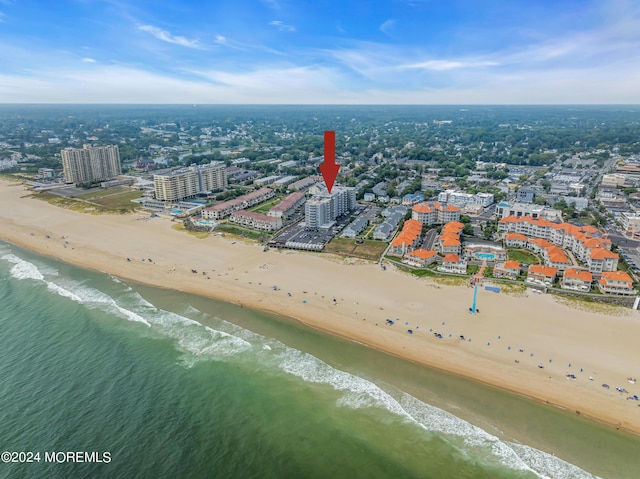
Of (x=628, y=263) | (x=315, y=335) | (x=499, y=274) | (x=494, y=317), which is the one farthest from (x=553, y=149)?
(x=315, y=335)

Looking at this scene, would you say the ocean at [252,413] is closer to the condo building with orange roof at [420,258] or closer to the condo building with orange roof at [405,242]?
the condo building with orange roof at [420,258]

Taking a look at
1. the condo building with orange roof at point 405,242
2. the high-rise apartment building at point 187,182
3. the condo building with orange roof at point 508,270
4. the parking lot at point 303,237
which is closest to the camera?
the condo building with orange roof at point 508,270

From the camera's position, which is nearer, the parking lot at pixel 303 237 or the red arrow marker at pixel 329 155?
the red arrow marker at pixel 329 155

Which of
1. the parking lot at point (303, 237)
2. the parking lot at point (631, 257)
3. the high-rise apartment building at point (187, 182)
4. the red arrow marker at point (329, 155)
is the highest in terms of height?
the red arrow marker at point (329, 155)

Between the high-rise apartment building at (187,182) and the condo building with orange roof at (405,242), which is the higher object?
the high-rise apartment building at (187,182)

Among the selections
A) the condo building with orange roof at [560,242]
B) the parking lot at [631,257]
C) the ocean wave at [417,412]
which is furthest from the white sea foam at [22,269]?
the parking lot at [631,257]

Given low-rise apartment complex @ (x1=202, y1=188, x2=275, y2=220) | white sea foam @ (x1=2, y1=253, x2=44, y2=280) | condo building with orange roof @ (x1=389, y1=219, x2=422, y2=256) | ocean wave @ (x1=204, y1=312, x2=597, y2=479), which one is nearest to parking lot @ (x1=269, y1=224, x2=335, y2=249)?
condo building with orange roof @ (x1=389, y1=219, x2=422, y2=256)

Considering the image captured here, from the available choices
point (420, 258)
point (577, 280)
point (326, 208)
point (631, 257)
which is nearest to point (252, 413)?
point (420, 258)

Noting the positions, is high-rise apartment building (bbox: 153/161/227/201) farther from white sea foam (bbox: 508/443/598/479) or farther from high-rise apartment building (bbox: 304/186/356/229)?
white sea foam (bbox: 508/443/598/479)
